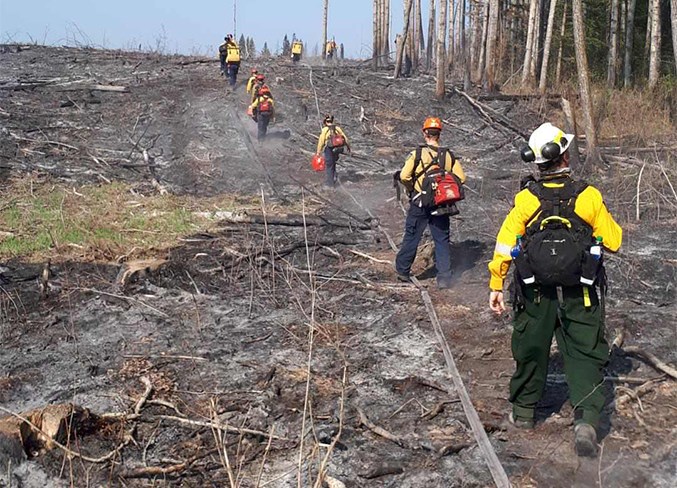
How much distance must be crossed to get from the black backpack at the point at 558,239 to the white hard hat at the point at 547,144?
0.19 meters

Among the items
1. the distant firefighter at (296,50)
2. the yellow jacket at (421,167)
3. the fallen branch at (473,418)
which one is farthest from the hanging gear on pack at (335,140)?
the distant firefighter at (296,50)

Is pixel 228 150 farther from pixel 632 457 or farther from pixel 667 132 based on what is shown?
pixel 632 457

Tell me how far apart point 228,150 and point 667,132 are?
10.9m

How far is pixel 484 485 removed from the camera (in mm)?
4117

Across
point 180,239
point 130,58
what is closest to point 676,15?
point 180,239

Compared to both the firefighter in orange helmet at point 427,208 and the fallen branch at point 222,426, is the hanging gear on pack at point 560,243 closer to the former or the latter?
the fallen branch at point 222,426

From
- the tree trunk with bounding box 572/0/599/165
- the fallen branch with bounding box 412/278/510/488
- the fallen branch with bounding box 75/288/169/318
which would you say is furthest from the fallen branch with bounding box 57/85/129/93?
the fallen branch with bounding box 412/278/510/488

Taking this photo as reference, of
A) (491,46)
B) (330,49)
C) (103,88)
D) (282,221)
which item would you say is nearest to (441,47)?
(491,46)

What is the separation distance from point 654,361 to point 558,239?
1987 millimetres

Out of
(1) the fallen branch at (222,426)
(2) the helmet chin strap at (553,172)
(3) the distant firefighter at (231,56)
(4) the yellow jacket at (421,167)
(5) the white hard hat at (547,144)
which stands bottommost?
(1) the fallen branch at (222,426)

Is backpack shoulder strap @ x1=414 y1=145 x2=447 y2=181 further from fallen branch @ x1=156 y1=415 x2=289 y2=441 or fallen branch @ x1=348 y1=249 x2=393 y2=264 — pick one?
fallen branch @ x1=156 y1=415 x2=289 y2=441

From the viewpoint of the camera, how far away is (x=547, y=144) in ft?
14.3

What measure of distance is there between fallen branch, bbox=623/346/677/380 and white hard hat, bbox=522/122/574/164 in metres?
2.18

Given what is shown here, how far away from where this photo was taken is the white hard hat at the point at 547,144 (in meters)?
4.36
